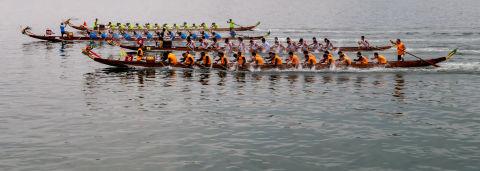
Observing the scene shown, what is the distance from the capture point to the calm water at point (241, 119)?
1878cm

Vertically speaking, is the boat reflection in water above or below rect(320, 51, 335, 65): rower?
below

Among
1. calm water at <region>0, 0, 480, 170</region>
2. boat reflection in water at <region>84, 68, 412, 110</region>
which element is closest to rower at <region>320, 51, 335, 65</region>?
calm water at <region>0, 0, 480, 170</region>

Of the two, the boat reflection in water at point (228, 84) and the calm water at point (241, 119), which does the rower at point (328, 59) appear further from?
the boat reflection in water at point (228, 84)

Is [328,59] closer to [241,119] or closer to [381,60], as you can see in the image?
[381,60]

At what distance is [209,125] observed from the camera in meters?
24.0

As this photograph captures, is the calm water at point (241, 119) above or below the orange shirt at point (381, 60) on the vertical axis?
below

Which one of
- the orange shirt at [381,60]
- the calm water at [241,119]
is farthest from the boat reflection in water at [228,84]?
the orange shirt at [381,60]

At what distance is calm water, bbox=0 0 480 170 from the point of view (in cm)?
1878

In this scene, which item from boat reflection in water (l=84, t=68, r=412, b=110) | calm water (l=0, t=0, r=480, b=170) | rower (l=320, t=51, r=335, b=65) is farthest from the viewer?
rower (l=320, t=51, r=335, b=65)

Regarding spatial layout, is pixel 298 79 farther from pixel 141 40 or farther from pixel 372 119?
pixel 141 40

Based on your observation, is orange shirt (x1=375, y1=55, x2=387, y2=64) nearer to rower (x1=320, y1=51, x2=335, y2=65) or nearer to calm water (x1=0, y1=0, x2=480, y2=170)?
calm water (x1=0, y1=0, x2=480, y2=170)

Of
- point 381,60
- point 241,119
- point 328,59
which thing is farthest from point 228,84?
point 381,60

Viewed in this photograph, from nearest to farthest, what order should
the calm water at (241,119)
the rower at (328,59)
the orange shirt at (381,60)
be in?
1. the calm water at (241,119)
2. the orange shirt at (381,60)
3. the rower at (328,59)

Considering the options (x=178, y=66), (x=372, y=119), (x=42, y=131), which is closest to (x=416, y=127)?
(x=372, y=119)
